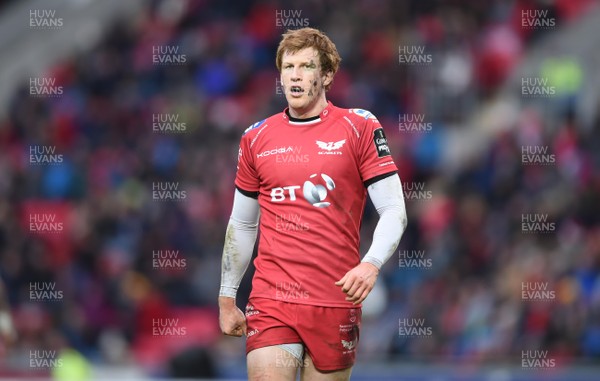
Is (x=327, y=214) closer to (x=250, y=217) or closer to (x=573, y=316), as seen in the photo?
(x=250, y=217)

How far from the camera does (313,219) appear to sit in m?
6.75

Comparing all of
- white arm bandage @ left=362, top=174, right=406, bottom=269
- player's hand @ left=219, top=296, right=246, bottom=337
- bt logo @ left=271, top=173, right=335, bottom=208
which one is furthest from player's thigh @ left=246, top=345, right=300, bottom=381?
bt logo @ left=271, top=173, right=335, bottom=208

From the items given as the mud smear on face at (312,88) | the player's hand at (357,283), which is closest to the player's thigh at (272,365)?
the player's hand at (357,283)

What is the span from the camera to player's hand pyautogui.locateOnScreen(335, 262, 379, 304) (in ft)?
21.0

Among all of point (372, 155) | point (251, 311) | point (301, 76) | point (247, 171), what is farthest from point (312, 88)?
point (251, 311)

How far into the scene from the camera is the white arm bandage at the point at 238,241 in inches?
278

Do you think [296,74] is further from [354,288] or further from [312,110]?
[354,288]

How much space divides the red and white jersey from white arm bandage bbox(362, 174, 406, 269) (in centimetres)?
6

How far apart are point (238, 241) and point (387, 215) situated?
854mm

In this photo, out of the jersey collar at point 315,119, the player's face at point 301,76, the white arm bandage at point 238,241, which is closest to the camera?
the player's face at point 301,76

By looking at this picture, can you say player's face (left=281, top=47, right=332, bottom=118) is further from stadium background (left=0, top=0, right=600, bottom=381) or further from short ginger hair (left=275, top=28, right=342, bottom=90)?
stadium background (left=0, top=0, right=600, bottom=381)

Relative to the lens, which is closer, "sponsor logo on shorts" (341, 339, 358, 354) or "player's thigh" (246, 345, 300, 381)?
"player's thigh" (246, 345, 300, 381)

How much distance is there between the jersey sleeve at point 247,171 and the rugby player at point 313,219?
0.06 m

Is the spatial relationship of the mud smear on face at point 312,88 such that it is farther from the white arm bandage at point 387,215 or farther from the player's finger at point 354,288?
the player's finger at point 354,288
